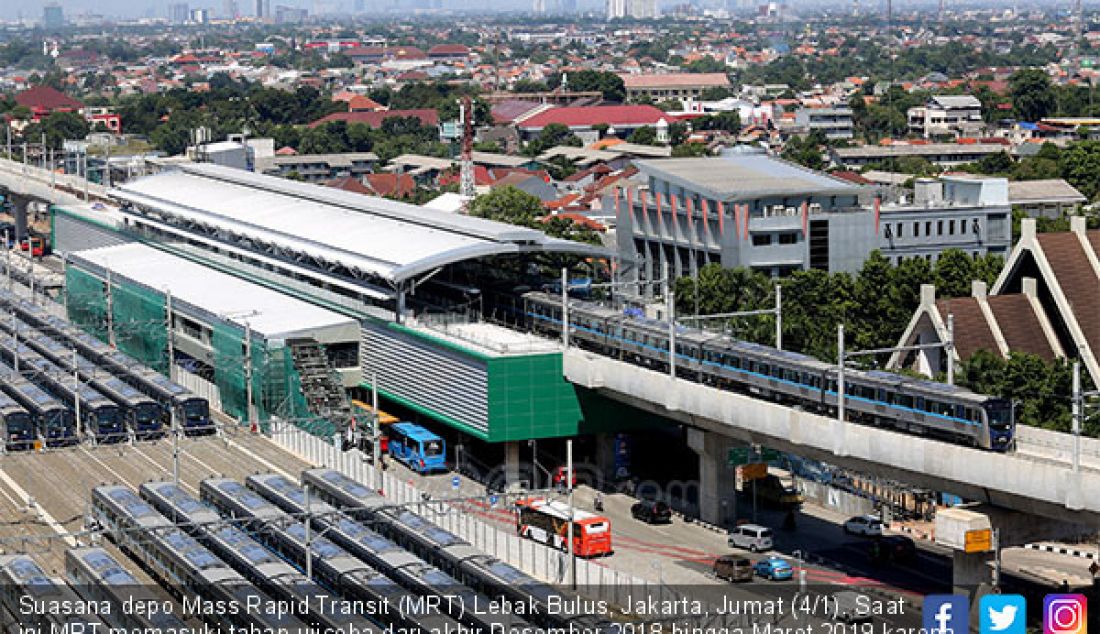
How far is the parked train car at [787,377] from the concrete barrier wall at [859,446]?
55 centimetres

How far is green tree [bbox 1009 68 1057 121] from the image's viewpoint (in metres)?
168

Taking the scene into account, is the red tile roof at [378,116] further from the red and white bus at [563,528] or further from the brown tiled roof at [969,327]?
the red and white bus at [563,528]

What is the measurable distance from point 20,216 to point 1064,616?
8810 centimetres

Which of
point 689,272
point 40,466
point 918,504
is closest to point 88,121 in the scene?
point 689,272

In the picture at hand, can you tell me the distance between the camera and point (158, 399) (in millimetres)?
58750

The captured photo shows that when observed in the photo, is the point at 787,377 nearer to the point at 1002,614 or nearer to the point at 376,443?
the point at 1002,614

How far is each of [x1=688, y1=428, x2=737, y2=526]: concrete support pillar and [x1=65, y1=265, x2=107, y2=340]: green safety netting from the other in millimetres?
34323

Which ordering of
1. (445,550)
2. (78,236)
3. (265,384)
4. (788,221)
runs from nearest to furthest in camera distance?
(445,550) < (265,384) < (788,221) < (78,236)

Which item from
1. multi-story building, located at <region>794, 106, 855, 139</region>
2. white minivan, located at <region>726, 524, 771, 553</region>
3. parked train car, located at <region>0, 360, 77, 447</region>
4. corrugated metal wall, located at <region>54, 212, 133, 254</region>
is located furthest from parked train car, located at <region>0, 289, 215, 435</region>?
multi-story building, located at <region>794, 106, 855, 139</region>

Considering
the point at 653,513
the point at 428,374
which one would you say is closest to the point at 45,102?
the point at 428,374

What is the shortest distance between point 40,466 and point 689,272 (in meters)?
31.3

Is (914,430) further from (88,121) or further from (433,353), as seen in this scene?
(88,121)

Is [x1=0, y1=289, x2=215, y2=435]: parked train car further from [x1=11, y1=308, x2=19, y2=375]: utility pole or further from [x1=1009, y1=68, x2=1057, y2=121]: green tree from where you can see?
[x1=1009, y1=68, x2=1057, y2=121]: green tree

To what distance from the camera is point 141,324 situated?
223 ft
